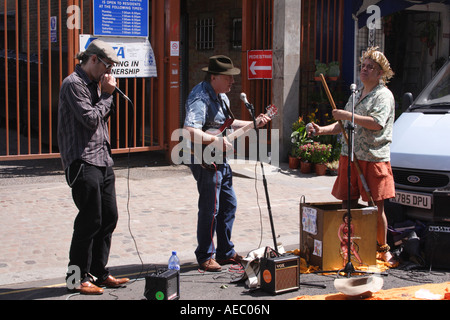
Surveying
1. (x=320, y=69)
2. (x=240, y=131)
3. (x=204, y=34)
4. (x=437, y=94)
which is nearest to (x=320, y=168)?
(x=320, y=69)

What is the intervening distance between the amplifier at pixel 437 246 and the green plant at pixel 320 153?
16.4 ft

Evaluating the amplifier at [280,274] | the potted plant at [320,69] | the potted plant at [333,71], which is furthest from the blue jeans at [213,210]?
the potted plant at [333,71]

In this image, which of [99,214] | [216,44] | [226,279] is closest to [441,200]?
[226,279]

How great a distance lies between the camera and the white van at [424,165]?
19.4ft

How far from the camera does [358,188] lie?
592 cm

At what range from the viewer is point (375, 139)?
5727 mm

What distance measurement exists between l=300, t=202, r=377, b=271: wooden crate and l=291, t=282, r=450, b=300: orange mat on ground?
599 millimetres

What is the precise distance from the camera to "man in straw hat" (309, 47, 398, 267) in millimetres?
5684

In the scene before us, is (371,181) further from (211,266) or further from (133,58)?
(133,58)

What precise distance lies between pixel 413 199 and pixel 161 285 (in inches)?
114

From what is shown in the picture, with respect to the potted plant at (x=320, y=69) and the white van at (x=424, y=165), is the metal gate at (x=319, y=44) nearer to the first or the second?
the potted plant at (x=320, y=69)

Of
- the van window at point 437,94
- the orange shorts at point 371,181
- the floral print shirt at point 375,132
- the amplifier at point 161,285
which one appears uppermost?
the van window at point 437,94

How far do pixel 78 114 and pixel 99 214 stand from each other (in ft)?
2.71
